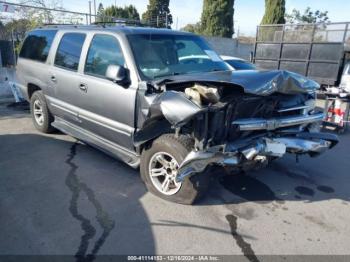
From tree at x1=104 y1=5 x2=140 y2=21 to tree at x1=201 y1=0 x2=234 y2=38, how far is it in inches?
373

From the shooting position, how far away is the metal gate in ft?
34.4

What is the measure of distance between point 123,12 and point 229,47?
19.0 m

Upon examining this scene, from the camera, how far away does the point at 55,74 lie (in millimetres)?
4930

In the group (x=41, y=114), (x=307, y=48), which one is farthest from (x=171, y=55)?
(x=307, y=48)

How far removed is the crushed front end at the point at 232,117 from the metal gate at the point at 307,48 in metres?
8.22

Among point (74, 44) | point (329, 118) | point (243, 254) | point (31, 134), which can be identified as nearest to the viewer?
point (243, 254)

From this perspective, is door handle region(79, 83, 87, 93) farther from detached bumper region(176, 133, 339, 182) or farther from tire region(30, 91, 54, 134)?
detached bumper region(176, 133, 339, 182)

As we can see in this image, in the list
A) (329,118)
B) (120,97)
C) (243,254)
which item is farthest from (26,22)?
(243,254)

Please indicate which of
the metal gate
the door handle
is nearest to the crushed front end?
the door handle

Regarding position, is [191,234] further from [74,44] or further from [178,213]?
[74,44]

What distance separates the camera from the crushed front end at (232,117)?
2961mm

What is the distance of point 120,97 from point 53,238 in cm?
174

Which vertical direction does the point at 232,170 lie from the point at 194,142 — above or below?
below

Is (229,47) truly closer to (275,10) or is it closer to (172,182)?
(275,10)
